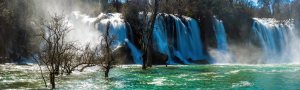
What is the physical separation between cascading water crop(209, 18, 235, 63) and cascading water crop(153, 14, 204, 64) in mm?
2578

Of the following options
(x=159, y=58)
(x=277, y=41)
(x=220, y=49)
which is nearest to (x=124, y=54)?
(x=159, y=58)

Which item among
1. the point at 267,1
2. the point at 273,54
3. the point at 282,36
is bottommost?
the point at 273,54

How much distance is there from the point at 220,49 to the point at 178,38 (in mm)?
9787

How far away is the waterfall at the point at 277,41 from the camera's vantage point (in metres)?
44.9

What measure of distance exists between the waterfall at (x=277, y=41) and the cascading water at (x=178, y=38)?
13.7 m

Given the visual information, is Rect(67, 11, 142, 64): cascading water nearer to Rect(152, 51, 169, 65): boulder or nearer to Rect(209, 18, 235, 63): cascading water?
Rect(152, 51, 169, 65): boulder

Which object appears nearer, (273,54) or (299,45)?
(273,54)

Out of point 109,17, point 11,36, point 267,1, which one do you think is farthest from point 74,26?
point 267,1

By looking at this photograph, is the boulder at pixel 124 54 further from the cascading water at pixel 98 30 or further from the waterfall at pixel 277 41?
the waterfall at pixel 277 41

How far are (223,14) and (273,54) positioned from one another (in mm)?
11792

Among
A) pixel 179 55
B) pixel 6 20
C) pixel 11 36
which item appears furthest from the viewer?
pixel 179 55

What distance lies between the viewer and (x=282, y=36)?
4684 cm

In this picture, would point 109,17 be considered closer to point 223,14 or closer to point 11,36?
point 11,36

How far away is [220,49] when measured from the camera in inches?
1700
